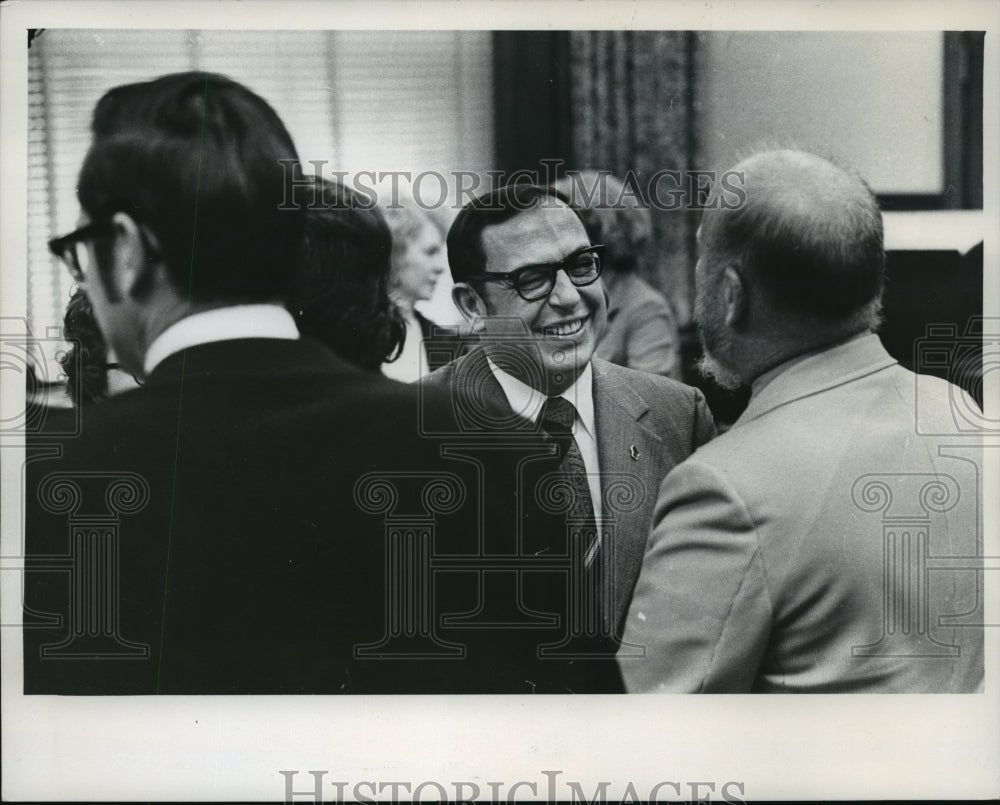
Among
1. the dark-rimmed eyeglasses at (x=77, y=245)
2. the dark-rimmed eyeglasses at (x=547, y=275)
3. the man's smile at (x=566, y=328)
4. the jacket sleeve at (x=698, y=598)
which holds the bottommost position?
the jacket sleeve at (x=698, y=598)

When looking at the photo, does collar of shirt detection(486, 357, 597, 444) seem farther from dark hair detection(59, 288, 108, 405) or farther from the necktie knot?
dark hair detection(59, 288, 108, 405)

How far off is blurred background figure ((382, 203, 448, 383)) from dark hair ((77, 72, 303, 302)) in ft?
1.04

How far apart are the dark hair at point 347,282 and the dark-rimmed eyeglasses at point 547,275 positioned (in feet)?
0.99

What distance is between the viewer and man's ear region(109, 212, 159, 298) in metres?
2.99

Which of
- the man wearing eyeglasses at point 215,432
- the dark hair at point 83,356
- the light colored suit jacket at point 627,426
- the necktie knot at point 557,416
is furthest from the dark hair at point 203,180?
the necktie knot at point 557,416

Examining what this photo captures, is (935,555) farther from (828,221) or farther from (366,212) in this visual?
(366,212)

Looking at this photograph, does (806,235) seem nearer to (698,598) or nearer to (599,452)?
(599,452)

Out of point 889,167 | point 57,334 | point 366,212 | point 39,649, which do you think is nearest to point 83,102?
point 57,334

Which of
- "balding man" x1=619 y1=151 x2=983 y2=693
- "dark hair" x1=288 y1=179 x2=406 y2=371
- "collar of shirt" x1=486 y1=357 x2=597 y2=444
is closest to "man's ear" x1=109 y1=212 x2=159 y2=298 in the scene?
"dark hair" x1=288 y1=179 x2=406 y2=371

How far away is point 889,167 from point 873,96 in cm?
24

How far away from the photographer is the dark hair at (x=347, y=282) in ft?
9.77

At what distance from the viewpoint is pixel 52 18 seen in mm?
3012

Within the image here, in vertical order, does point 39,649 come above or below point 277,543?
below

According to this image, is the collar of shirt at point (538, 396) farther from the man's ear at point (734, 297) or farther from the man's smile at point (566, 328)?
the man's ear at point (734, 297)
